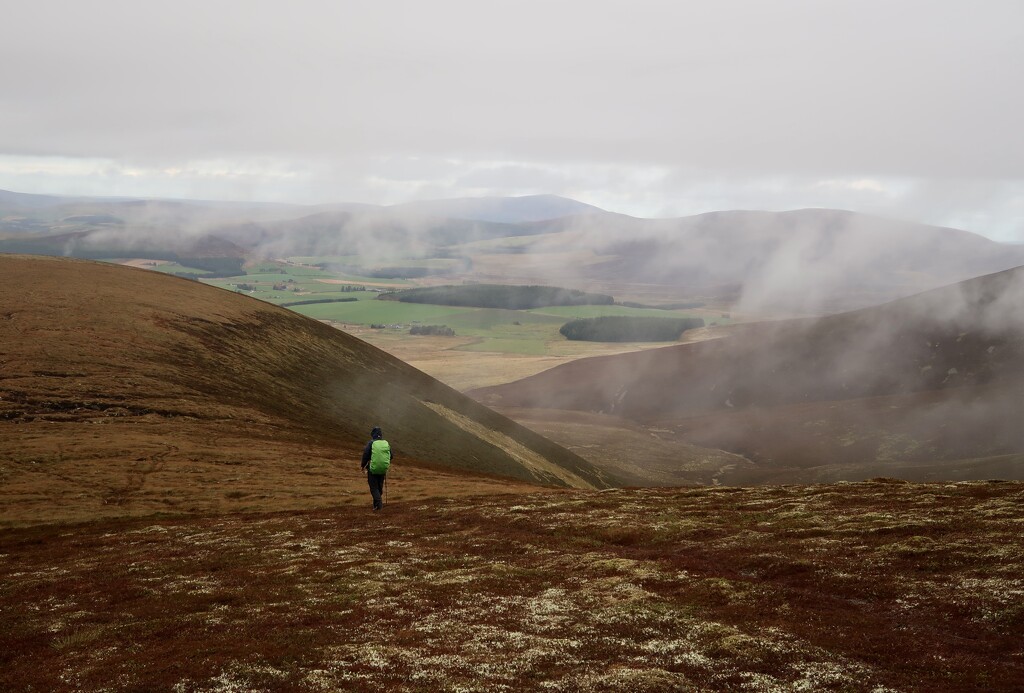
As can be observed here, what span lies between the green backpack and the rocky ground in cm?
341

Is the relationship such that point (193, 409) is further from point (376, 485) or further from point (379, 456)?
point (379, 456)

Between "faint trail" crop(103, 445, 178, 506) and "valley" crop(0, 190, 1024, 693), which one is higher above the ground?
"valley" crop(0, 190, 1024, 693)

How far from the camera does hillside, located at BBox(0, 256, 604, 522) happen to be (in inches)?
2181

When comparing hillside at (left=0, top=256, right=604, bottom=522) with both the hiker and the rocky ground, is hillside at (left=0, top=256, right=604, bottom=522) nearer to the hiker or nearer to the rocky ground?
the hiker

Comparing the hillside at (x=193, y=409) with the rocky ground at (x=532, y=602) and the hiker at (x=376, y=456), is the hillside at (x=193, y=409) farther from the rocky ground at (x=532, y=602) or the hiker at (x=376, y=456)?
the rocky ground at (x=532, y=602)

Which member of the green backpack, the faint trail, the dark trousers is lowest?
the faint trail

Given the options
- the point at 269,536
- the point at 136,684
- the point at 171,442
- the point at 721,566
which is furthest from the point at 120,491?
the point at 721,566

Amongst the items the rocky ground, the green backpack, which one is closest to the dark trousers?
the green backpack

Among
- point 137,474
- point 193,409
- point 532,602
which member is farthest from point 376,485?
point 193,409

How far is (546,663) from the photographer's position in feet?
68.1

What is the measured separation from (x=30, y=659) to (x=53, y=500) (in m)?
32.6

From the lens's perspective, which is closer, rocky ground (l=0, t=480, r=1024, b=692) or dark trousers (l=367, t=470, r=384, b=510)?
rocky ground (l=0, t=480, r=1024, b=692)

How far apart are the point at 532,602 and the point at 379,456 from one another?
20.2m

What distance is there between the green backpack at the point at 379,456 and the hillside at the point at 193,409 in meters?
10.6
